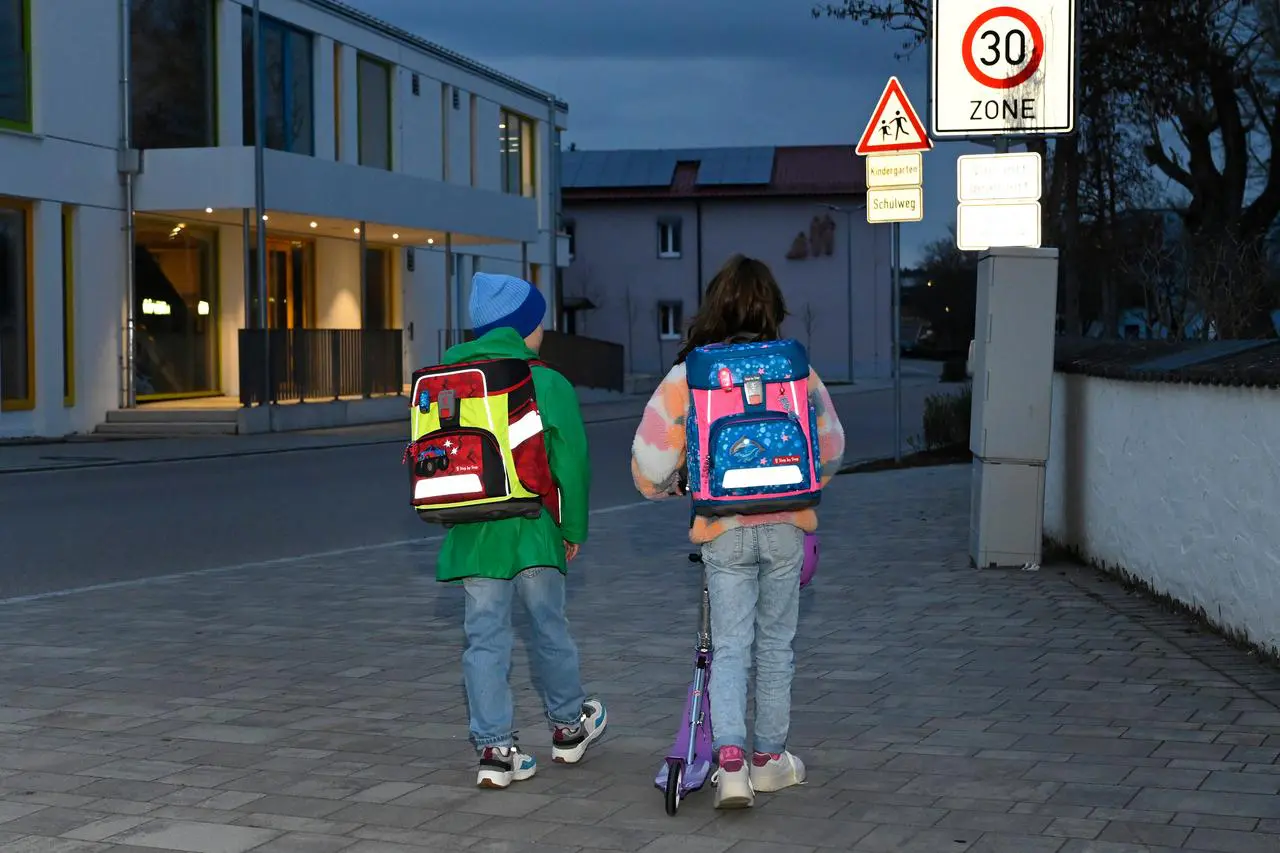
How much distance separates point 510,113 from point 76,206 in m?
19.4

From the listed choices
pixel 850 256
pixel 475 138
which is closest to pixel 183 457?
pixel 475 138

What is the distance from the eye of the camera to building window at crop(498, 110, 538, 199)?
147 ft

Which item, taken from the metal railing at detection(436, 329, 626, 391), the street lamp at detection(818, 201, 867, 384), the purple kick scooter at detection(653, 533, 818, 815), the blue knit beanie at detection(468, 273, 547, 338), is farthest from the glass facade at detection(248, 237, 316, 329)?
the purple kick scooter at detection(653, 533, 818, 815)

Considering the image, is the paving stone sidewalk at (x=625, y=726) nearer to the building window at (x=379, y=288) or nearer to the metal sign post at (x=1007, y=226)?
the metal sign post at (x=1007, y=226)

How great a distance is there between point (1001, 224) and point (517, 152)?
35897 millimetres

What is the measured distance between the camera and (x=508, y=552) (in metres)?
5.54

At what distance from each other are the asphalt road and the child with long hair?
6.18 m

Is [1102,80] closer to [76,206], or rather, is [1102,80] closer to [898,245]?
[898,245]

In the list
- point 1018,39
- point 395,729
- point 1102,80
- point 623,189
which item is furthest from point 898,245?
point 623,189

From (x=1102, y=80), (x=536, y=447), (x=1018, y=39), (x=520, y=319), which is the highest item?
(x=1102, y=80)

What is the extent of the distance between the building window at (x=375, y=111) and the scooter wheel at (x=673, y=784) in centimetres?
3163

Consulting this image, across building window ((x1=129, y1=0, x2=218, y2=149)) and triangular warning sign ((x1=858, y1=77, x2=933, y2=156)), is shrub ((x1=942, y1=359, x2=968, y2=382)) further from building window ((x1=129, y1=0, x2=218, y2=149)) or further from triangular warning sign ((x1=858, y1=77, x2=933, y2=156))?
triangular warning sign ((x1=858, y1=77, x2=933, y2=156))

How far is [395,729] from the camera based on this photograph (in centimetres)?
639

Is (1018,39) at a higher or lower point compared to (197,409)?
higher
